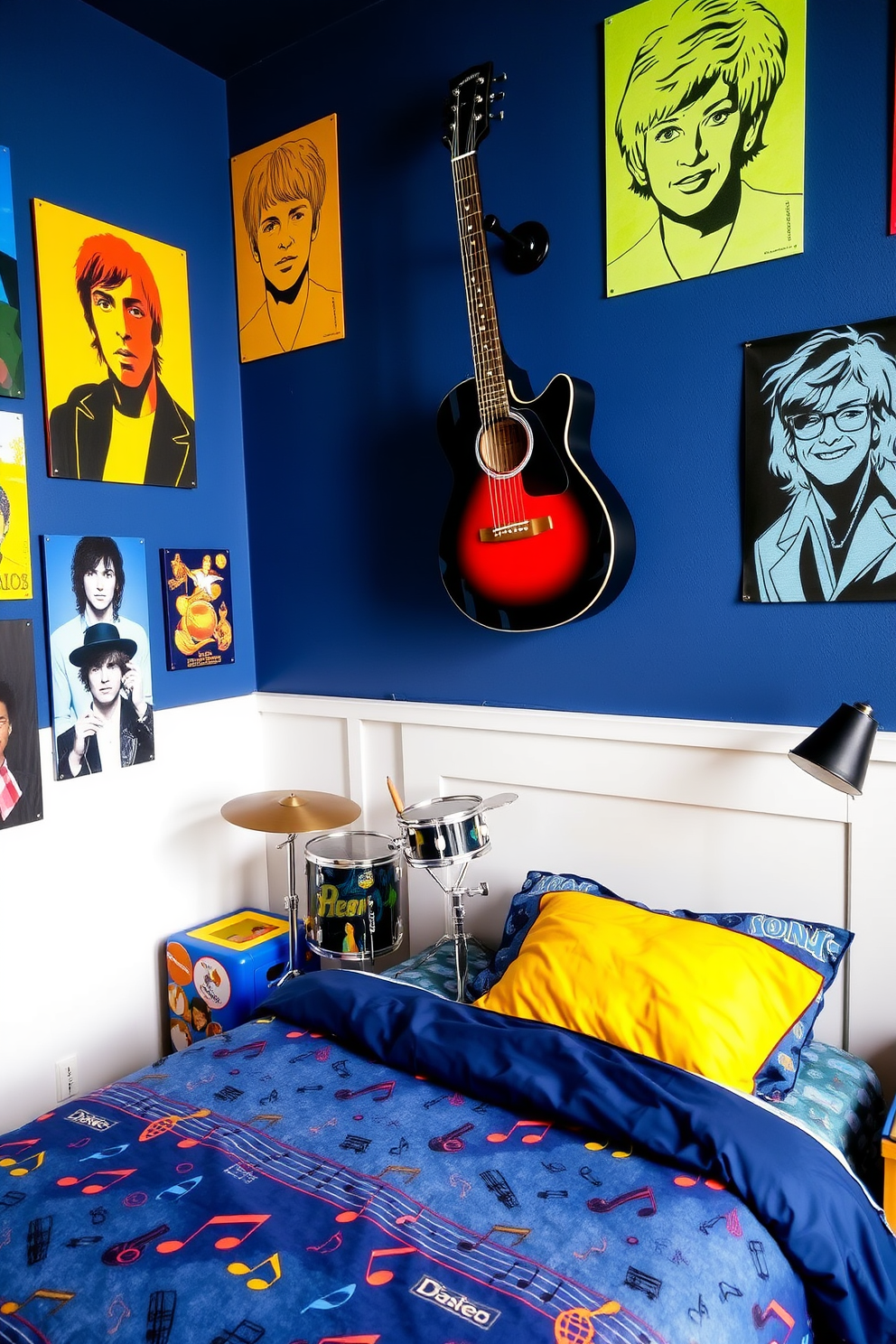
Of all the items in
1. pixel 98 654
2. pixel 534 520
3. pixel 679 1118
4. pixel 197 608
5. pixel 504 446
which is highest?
pixel 504 446

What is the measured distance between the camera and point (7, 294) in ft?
7.12

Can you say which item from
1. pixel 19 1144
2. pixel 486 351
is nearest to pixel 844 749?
pixel 486 351

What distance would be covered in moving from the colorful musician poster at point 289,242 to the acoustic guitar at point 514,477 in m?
0.56

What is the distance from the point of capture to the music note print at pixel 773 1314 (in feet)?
3.98

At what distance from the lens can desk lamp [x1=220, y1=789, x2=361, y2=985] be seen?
227 centimetres

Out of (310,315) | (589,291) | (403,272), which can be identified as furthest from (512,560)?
(310,315)

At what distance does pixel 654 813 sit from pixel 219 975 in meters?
1.20

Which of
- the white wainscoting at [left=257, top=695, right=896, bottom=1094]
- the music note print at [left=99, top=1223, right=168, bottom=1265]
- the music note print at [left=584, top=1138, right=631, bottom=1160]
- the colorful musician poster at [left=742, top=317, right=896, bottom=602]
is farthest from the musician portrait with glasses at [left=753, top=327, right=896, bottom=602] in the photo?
the music note print at [left=99, top=1223, right=168, bottom=1265]

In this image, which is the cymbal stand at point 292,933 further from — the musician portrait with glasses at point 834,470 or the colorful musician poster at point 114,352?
the musician portrait with glasses at point 834,470

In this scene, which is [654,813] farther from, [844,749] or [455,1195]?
[455,1195]

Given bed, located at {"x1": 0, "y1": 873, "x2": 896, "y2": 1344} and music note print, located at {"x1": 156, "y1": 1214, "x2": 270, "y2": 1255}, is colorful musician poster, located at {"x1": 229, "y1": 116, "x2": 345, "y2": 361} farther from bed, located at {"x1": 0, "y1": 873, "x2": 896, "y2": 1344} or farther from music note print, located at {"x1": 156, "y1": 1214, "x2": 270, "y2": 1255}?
music note print, located at {"x1": 156, "y1": 1214, "x2": 270, "y2": 1255}

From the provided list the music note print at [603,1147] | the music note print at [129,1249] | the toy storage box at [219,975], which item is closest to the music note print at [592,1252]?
the music note print at [603,1147]

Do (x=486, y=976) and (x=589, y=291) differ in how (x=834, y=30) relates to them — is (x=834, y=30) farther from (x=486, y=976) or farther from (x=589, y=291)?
(x=486, y=976)

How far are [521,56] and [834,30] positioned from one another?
73cm
